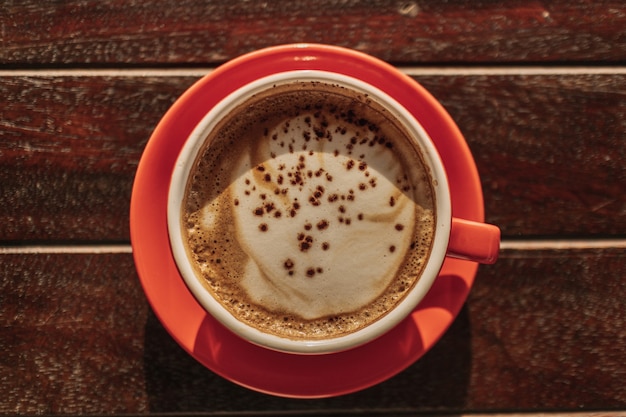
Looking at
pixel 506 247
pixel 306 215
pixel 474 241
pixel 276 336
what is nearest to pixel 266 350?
pixel 276 336

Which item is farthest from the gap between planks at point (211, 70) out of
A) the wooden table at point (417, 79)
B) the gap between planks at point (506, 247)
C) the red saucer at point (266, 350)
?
the gap between planks at point (506, 247)

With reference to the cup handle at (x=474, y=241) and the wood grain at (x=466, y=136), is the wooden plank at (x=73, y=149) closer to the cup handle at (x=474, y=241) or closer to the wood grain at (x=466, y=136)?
the wood grain at (x=466, y=136)

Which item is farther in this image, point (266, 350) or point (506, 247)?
point (506, 247)

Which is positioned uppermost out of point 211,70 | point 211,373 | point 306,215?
point 211,70

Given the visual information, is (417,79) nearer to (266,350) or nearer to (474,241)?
(474,241)

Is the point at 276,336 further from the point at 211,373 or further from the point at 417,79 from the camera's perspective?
the point at 417,79

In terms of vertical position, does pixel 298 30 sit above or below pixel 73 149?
above

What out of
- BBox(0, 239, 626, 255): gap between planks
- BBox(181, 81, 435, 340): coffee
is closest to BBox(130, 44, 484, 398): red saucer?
BBox(181, 81, 435, 340): coffee

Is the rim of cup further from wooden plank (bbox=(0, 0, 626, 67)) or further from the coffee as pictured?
wooden plank (bbox=(0, 0, 626, 67))
